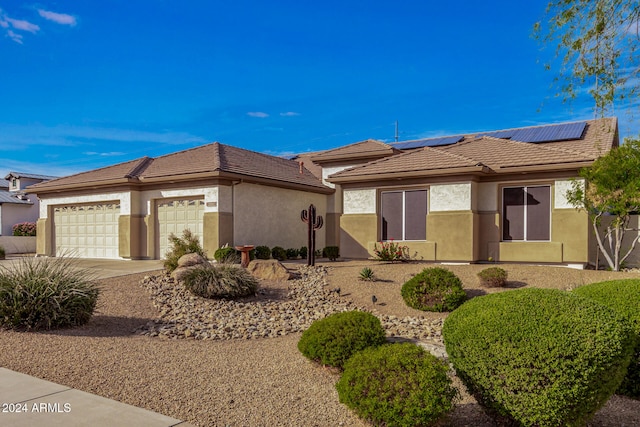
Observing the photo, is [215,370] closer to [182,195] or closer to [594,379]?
[594,379]

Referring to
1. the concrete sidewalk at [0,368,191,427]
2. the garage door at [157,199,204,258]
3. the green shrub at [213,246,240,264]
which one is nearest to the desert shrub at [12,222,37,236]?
the garage door at [157,199,204,258]

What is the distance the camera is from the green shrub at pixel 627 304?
557 cm

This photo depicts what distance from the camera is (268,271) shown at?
14141 millimetres

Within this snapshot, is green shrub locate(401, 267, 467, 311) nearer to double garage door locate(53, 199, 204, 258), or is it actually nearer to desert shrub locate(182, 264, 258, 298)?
desert shrub locate(182, 264, 258, 298)

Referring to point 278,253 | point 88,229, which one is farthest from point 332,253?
point 88,229

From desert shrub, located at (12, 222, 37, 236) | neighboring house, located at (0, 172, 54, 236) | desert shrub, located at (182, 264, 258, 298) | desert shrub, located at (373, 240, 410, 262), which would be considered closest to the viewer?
desert shrub, located at (182, 264, 258, 298)

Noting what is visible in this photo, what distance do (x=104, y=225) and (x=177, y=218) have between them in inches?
161

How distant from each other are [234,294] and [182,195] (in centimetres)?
822

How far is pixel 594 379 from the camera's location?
4023 millimetres

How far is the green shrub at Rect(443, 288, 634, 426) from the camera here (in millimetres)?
3982

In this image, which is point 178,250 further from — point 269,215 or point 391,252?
point 391,252

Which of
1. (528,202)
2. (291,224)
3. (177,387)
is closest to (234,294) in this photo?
(177,387)

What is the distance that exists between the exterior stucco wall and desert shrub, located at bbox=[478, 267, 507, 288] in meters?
9.34

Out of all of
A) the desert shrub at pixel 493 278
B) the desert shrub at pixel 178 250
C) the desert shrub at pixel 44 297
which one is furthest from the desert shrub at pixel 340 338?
the desert shrub at pixel 178 250
